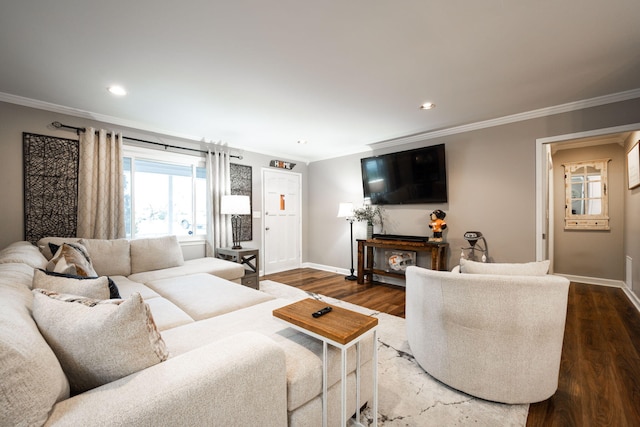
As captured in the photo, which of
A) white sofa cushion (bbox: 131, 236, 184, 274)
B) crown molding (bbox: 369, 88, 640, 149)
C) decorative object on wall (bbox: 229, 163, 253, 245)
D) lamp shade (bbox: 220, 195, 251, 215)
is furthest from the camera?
decorative object on wall (bbox: 229, 163, 253, 245)

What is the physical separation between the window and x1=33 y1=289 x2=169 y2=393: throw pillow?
314 centimetres

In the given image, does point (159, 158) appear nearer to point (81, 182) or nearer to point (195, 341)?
point (81, 182)

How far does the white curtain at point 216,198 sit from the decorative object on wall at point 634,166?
18.1 ft

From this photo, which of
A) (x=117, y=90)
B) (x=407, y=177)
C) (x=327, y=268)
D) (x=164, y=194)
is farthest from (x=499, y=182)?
(x=164, y=194)

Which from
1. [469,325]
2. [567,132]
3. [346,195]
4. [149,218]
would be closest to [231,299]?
[469,325]

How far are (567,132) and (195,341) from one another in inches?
162

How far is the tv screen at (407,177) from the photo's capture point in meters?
3.88

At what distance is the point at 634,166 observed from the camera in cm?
344

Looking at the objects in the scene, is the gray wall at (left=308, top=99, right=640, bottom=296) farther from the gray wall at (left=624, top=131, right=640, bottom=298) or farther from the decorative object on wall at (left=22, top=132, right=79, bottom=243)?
the decorative object on wall at (left=22, top=132, right=79, bottom=243)

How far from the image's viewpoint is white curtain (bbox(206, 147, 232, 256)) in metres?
4.24

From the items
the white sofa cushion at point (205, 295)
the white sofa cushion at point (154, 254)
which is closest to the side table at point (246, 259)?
the white sofa cushion at point (154, 254)

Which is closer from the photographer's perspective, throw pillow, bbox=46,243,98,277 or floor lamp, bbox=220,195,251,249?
throw pillow, bbox=46,243,98,277

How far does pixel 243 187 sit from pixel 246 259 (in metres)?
1.32

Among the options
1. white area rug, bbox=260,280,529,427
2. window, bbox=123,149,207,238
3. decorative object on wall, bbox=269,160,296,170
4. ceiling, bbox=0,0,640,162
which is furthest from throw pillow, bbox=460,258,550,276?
decorative object on wall, bbox=269,160,296,170
